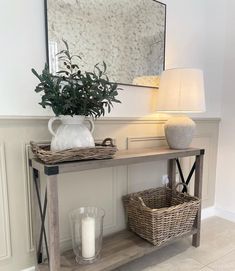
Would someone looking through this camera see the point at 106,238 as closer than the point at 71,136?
No

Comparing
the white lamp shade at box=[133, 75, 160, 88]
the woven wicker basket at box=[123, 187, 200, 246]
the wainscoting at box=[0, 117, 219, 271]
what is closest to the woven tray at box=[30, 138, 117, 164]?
the wainscoting at box=[0, 117, 219, 271]

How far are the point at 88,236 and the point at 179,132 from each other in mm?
968

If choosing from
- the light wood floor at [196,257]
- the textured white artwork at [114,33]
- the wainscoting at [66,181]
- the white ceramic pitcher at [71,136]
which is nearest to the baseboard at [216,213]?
the light wood floor at [196,257]

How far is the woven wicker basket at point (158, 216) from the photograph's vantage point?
63.0 inches

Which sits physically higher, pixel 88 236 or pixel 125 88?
pixel 125 88

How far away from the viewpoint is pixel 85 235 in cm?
143

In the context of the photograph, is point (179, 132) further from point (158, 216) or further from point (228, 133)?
point (228, 133)

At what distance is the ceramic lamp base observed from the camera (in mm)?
1754

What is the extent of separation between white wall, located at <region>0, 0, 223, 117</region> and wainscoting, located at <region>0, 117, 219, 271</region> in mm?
113

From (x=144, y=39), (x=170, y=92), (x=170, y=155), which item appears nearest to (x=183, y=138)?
(x=170, y=155)

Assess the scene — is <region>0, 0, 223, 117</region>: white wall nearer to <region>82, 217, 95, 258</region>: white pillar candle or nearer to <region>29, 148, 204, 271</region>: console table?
<region>29, 148, 204, 271</region>: console table

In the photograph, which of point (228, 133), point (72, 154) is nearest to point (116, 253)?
point (72, 154)

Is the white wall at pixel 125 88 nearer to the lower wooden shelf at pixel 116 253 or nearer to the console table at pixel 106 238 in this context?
the console table at pixel 106 238

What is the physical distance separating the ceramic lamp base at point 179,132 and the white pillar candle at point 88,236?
0.84m
